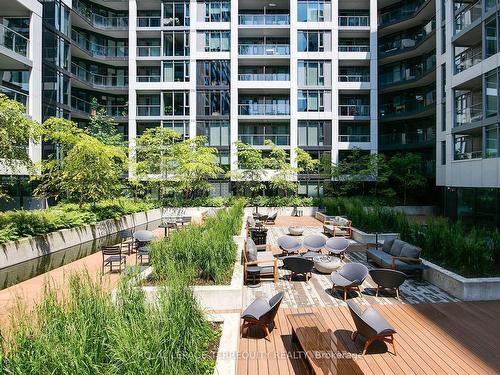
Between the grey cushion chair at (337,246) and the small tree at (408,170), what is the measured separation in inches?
799

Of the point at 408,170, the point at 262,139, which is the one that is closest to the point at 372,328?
the point at 408,170

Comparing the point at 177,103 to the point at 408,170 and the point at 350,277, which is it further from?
the point at 350,277

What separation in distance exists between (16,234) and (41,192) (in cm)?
830

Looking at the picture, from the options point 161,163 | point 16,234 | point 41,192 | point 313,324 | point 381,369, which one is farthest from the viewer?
point 161,163

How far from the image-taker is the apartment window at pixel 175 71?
111 ft

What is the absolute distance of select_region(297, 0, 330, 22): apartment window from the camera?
1316 inches

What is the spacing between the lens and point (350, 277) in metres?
8.61

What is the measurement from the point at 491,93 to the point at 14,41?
2745 centimetres

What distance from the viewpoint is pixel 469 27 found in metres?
19.1

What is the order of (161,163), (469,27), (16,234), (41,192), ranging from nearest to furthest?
(16,234) < (469,27) < (41,192) < (161,163)

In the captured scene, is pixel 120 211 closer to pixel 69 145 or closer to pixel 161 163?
pixel 69 145

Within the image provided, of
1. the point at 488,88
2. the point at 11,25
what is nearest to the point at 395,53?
the point at 488,88

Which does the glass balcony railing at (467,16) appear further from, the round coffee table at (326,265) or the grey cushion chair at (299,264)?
the grey cushion chair at (299,264)

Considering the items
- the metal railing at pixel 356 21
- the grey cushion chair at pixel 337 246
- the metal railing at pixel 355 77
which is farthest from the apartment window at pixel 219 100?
the grey cushion chair at pixel 337 246
